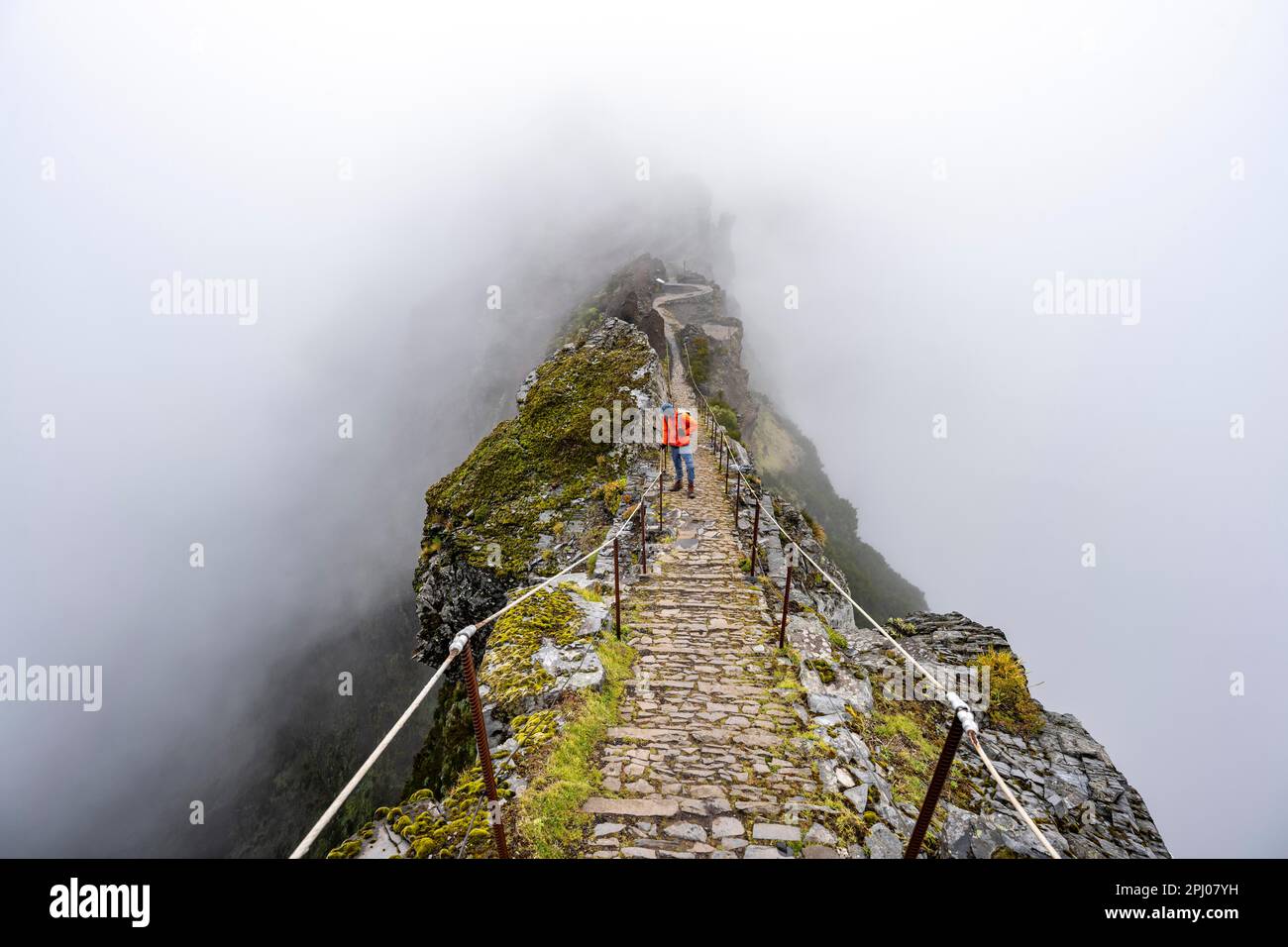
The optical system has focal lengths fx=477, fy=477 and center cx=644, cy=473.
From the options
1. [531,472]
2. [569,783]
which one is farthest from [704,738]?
[531,472]

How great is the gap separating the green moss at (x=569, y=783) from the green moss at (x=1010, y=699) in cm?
666

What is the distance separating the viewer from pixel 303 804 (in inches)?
1710

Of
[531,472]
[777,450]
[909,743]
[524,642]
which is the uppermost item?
[777,450]

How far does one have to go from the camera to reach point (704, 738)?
5336 millimetres

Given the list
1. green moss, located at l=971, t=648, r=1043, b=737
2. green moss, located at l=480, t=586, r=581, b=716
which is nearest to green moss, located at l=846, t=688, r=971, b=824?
green moss, located at l=971, t=648, r=1043, b=737

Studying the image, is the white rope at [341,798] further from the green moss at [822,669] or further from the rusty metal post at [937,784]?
the green moss at [822,669]

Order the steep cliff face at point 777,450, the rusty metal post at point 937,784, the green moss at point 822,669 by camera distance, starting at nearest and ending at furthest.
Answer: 1. the rusty metal post at point 937,784
2. the green moss at point 822,669
3. the steep cliff face at point 777,450

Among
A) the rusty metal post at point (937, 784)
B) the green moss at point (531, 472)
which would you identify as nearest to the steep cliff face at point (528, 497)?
the green moss at point (531, 472)

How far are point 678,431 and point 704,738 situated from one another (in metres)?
7.87

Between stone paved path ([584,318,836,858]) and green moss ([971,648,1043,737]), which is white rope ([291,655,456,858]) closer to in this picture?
stone paved path ([584,318,836,858])

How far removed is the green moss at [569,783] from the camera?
3.87 m

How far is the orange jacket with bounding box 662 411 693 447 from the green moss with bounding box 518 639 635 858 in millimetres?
6954

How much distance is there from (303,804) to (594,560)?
53171 millimetres

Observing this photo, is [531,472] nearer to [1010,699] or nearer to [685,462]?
[685,462]
